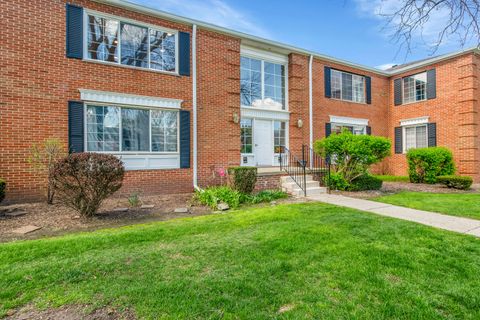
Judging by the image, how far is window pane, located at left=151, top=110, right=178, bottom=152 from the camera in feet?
29.0

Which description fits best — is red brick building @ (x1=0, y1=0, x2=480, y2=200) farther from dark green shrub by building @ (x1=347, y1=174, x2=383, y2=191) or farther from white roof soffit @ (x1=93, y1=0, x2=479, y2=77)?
dark green shrub by building @ (x1=347, y1=174, x2=383, y2=191)

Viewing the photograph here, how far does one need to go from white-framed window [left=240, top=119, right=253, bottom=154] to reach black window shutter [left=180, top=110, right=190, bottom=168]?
2522 millimetres

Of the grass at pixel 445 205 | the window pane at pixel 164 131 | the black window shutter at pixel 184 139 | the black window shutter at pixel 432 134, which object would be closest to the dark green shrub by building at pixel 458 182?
the grass at pixel 445 205

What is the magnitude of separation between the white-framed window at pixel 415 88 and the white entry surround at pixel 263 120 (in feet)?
25.0

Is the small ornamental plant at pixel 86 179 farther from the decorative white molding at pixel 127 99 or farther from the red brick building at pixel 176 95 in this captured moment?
the decorative white molding at pixel 127 99

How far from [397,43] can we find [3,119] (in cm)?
893

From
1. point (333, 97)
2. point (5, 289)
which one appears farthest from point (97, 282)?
point (333, 97)

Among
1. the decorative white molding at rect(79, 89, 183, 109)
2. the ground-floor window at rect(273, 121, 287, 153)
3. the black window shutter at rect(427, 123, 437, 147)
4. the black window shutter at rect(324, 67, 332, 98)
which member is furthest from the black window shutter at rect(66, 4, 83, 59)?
the black window shutter at rect(427, 123, 437, 147)

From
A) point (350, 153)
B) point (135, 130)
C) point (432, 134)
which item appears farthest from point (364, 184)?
point (135, 130)

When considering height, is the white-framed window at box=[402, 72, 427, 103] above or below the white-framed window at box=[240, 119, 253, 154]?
above

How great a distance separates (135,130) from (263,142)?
17.0 ft

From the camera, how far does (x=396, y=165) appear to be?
578 inches

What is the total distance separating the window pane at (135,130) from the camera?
329 inches

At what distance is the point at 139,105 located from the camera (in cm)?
848
